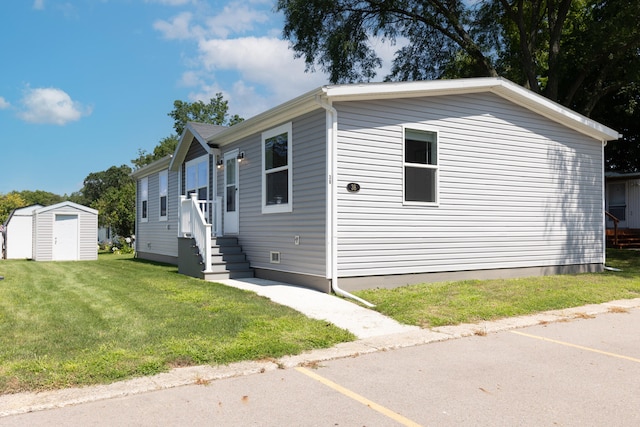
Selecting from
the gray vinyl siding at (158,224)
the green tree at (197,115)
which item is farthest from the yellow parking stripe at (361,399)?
the green tree at (197,115)

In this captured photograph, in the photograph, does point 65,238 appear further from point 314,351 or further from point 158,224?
point 314,351

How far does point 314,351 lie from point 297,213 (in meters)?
4.34

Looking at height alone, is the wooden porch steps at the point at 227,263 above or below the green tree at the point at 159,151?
below

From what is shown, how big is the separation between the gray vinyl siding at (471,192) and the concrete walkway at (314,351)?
1.26m

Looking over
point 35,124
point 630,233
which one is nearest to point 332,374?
point 630,233

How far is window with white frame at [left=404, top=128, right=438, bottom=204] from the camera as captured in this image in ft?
30.0

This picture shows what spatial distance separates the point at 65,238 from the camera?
20.4 metres

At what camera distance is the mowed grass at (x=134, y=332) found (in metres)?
4.18

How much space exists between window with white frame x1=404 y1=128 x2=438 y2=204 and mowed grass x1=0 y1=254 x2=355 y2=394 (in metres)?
3.55

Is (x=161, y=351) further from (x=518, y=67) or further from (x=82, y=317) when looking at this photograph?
(x=518, y=67)

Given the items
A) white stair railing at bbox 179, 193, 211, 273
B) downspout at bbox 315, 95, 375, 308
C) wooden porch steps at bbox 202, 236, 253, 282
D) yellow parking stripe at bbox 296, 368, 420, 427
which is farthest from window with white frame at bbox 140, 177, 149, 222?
yellow parking stripe at bbox 296, 368, 420, 427

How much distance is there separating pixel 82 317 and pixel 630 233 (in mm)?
20406

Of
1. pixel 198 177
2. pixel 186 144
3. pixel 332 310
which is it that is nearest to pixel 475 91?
pixel 332 310

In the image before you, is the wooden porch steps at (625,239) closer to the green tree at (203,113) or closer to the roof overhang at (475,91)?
the roof overhang at (475,91)
